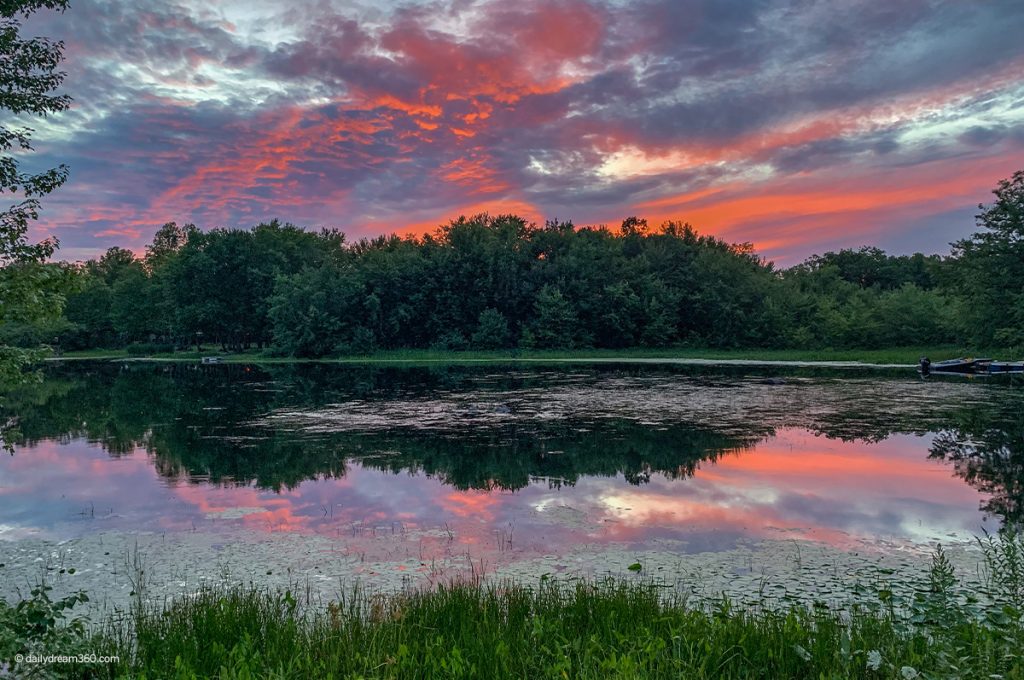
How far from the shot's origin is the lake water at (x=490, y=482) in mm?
9344

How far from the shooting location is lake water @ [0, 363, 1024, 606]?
9.34 m

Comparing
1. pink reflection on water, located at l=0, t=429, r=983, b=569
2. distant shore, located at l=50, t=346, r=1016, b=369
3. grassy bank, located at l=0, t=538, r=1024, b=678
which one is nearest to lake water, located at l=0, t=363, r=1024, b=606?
pink reflection on water, located at l=0, t=429, r=983, b=569

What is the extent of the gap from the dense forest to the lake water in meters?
40.3

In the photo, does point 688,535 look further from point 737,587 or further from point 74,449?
point 74,449

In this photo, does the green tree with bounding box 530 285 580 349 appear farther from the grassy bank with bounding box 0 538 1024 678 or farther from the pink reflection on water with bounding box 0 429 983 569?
the grassy bank with bounding box 0 538 1024 678

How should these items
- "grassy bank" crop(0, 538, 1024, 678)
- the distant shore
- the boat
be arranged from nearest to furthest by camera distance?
"grassy bank" crop(0, 538, 1024, 678) → the boat → the distant shore

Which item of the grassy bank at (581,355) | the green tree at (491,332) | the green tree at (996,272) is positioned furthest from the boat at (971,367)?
the green tree at (491,332)

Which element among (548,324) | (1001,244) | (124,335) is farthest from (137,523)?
(124,335)

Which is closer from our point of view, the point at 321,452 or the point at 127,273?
the point at 321,452

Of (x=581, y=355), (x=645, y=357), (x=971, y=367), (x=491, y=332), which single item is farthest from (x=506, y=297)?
(x=971, y=367)

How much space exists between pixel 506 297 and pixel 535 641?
70.0 metres

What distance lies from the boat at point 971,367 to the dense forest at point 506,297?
59.0ft

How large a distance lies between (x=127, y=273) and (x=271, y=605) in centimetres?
10366

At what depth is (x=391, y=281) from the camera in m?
75.1
